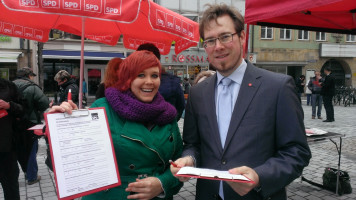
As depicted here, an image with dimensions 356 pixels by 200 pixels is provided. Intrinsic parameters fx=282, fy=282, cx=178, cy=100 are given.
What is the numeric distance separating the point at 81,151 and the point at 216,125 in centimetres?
84

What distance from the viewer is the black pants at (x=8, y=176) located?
338 cm

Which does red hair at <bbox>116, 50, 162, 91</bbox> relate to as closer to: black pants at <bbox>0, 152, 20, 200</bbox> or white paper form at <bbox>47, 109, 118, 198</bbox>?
white paper form at <bbox>47, 109, 118, 198</bbox>

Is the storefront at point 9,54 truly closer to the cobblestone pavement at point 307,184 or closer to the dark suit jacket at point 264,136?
the cobblestone pavement at point 307,184

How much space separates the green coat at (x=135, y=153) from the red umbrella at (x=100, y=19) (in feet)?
4.20

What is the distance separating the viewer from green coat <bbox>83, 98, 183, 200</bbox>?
191 centimetres

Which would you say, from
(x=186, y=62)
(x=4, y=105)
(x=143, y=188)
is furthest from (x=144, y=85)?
(x=186, y=62)

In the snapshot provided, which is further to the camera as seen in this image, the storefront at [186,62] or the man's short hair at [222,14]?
the storefront at [186,62]

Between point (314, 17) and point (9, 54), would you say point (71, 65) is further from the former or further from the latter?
point (314, 17)

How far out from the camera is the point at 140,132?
1.94 metres

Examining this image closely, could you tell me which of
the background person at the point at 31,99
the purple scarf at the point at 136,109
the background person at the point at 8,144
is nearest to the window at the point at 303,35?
the background person at the point at 31,99

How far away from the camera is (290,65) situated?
27.1m

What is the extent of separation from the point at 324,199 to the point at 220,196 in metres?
3.21

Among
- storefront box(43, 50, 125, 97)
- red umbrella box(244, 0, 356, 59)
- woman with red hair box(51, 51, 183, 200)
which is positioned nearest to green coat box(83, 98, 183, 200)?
woman with red hair box(51, 51, 183, 200)

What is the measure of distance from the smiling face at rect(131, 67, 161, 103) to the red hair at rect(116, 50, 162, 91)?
0.10 ft
